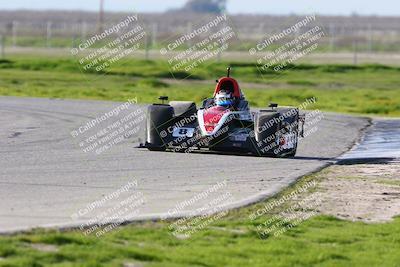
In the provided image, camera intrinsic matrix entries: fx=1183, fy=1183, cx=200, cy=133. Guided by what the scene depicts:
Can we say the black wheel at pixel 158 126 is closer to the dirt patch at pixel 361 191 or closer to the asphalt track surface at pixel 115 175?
the asphalt track surface at pixel 115 175

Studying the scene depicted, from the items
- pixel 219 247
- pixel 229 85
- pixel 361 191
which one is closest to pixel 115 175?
pixel 361 191

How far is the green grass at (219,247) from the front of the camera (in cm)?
988

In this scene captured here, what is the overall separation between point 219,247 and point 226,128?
29.8 ft

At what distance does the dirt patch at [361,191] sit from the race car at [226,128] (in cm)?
149

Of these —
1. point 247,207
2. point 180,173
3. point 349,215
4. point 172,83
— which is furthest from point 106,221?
point 172,83

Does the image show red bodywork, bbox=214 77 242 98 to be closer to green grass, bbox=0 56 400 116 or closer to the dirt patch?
the dirt patch

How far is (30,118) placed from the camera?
2644 centimetres

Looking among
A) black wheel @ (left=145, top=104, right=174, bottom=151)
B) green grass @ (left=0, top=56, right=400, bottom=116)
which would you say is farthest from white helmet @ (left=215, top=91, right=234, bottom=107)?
green grass @ (left=0, top=56, right=400, bottom=116)

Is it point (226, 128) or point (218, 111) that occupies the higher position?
point (218, 111)

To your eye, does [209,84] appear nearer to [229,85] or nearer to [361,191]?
[229,85]

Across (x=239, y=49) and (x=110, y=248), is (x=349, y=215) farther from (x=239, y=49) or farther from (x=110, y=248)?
(x=239, y=49)

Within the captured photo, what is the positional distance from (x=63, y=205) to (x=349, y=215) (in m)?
3.17

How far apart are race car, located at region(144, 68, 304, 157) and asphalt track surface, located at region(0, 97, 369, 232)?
26cm

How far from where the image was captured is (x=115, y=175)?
16.0 meters
